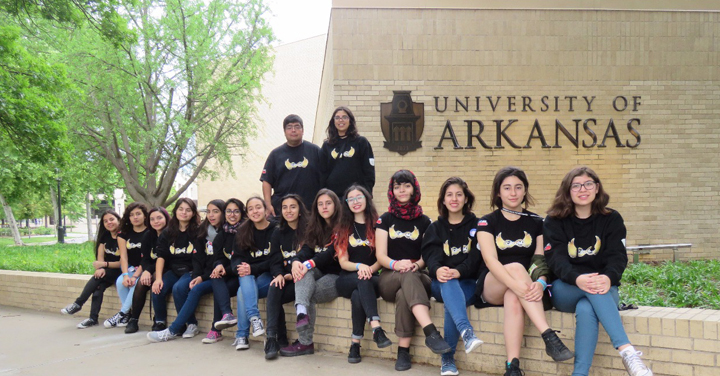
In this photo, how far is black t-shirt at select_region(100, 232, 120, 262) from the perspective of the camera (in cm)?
696

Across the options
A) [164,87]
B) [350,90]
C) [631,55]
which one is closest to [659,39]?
[631,55]

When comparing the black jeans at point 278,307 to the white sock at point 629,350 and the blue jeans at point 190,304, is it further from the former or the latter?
the white sock at point 629,350

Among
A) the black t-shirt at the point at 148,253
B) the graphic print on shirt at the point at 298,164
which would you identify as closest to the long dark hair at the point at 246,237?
the graphic print on shirt at the point at 298,164

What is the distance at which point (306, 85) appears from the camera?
132ft

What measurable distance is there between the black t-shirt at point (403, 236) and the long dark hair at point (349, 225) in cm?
22

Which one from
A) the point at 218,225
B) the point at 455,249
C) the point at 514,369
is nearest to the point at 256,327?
the point at 218,225

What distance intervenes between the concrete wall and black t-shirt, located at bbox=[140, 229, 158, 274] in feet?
13.6

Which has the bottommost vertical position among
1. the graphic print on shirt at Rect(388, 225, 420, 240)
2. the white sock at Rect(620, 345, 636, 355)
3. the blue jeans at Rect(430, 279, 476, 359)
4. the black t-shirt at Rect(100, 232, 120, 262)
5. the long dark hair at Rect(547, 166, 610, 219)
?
the white sock at Rect(620, 345, 636, 355)

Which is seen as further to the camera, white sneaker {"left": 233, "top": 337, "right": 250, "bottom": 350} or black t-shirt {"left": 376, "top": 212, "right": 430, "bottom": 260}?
white sneaker {"left": 233, "top": 337, "right": 250, "bottom": 350}

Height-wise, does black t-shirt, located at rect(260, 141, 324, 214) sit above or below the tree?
below

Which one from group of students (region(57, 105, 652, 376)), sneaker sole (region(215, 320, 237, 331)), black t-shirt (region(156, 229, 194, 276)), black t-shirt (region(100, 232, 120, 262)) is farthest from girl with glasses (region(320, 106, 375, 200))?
black t-shirt (region(100, 232, 120, 262))

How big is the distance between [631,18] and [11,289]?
1094 centimetres

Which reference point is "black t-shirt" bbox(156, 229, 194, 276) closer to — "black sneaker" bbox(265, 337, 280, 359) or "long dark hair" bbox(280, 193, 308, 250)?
"long dark hair" bbox(280, 193, 308, 250)

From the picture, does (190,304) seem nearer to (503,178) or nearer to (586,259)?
(503,178)
